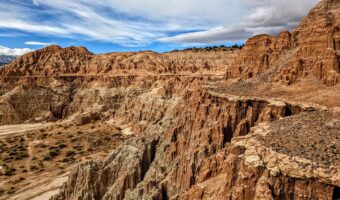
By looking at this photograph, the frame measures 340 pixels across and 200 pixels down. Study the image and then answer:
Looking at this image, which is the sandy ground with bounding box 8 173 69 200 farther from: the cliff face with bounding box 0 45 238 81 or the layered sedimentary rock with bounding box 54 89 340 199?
the cliff face with bounding box 0 45 238 81

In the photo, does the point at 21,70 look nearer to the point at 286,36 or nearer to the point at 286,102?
the point at 286,36

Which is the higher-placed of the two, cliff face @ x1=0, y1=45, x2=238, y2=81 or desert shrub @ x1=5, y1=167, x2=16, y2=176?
cliff face @ x1=0, y1=45, x2=238, y2=81

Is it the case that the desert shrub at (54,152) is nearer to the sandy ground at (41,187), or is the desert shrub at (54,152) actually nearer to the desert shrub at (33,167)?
the desert shrub at (33,167)

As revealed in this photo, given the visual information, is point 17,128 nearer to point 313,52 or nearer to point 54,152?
point 54,152

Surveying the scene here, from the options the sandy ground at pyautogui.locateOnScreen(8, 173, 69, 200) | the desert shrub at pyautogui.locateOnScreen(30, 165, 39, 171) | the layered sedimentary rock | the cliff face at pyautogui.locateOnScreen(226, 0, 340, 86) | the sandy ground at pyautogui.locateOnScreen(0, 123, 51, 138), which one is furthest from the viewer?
the sandy ground at pyautogui.locateOnScreen(0, 123, 51, 138)

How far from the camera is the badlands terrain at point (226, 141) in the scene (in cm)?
1249

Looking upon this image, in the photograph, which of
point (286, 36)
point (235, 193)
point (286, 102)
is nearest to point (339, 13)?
point (286, 36)

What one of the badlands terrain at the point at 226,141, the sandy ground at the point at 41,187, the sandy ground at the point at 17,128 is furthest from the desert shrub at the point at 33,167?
the sandy ground at the point at 17,128

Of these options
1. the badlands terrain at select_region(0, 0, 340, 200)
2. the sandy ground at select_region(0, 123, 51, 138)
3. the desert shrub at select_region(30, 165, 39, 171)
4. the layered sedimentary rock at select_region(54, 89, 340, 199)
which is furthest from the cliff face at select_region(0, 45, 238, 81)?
the layered sedimentary rock at select_region(54, 89, 340, 199)

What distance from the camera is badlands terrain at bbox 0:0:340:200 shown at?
1249 cm

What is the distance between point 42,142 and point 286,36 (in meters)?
46.7

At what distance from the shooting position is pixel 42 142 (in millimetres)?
58625

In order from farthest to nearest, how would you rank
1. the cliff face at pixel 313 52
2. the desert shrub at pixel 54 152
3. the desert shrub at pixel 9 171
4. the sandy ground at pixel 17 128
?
the sandy ground at pixel 17 128 → the desert shrub at pixel 54 152 → the desert shrub at pixel 9 171 → the cliff face at pixel 313 52

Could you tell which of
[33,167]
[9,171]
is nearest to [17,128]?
[33,167]
